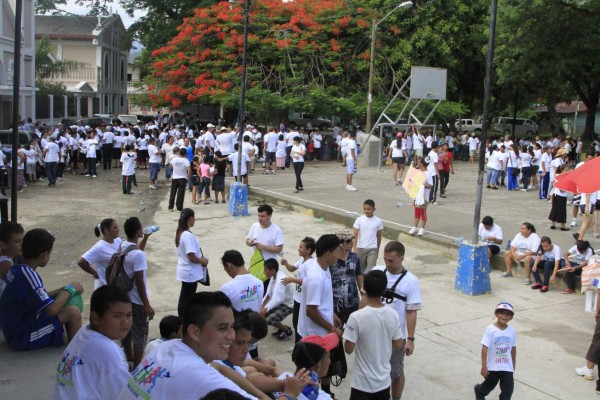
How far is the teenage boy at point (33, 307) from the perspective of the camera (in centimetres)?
528

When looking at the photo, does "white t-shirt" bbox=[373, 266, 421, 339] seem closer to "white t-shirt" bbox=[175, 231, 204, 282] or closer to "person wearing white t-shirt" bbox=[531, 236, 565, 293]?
"white t-shirt" bbox=[175, 231, 204, 282]

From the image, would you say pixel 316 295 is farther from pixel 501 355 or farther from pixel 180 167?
pixel 180 167

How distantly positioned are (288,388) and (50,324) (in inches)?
112

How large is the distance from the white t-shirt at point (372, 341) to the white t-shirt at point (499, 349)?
5.18ft

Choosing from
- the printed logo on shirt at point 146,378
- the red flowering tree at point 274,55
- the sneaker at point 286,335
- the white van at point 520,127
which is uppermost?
the red flowering tree at point 274,55

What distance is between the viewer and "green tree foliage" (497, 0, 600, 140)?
29.7 metres

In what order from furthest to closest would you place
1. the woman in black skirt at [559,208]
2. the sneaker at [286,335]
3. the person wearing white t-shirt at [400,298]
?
the woman in black skirt at [559,208] → the sneaker at [286,335] → the person wearing white t-shirt at [400,298]

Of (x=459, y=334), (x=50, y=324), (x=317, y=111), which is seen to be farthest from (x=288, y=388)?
(x=317, y=111)

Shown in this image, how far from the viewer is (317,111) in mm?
30234

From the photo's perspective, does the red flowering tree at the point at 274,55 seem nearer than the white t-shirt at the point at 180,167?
No

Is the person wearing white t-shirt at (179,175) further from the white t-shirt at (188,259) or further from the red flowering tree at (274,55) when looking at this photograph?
the red flowering tree at (274,55)

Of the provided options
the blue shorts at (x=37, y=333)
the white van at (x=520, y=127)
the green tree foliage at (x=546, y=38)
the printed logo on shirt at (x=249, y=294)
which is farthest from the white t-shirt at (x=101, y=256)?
the white van at (x=520, y=127)

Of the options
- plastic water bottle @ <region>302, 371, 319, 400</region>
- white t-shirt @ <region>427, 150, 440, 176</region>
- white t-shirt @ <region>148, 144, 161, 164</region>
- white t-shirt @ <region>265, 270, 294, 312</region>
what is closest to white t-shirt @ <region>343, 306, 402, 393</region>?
plastic water bottle @ <region>302, 371, 319, 400</region>

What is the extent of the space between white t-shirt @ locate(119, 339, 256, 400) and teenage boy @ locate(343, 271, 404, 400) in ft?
7.24
